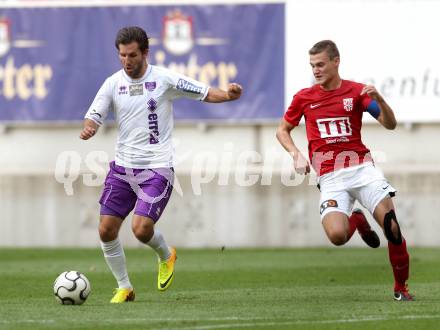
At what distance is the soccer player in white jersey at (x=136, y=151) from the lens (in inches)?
447

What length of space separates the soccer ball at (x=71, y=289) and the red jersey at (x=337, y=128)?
2.51 m

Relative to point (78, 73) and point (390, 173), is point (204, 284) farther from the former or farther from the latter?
point (78, 73)

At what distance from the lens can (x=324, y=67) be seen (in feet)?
37.1

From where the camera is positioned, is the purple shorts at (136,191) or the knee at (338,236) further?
the purple shorts at (136,191)

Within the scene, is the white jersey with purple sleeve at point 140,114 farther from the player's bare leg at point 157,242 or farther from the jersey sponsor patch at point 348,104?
the jersey sponsor patch at point 348,104

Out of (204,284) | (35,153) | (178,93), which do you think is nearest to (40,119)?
(35,153)

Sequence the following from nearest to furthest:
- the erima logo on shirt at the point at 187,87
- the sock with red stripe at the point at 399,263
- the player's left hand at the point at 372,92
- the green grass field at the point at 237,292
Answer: the green grass field at the point at 237,292 → the player's left hand at the point at 372,92 → the sock with red stripe at the point at 399,263 → the erima logo on shirt at the point at 187,87

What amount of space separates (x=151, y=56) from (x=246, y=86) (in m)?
1.95

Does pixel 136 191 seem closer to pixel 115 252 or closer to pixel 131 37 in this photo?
pixel 115 252

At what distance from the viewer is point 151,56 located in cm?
2286

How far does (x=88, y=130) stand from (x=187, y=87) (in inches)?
46.5

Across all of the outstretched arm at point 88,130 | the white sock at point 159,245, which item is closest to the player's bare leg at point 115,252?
the white sock at point 159,245

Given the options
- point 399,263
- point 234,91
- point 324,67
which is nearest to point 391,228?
point 399,263

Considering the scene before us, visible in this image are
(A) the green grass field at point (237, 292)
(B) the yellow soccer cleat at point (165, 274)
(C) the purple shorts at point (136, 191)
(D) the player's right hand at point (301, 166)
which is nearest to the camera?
(A) the green grass field at point (237, 292)
